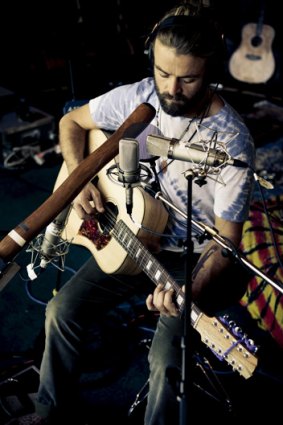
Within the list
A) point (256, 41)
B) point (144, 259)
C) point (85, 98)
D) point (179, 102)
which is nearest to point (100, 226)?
point (144, 259)

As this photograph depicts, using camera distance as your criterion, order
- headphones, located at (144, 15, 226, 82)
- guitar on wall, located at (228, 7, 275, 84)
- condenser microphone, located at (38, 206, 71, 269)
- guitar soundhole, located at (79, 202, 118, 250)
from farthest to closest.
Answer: guitar on wall, located at (228, 7, 275, 84)
guitar soundhole, located at (79, 202, 118, 250)
headphones, located at (144, 15, 226, 82)
condenser microphone, located at (38, 206, 71, 269)

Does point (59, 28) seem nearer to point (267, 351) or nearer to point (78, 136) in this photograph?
point (78, 136)

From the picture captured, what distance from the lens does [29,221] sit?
1.34 metres

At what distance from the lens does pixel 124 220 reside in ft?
7.28

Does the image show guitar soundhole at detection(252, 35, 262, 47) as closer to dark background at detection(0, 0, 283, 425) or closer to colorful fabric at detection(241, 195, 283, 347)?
dark background at detection(0, 0, 283, 425)

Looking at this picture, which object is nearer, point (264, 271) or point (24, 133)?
point (264, 271)

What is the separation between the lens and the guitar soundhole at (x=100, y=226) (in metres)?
2.30

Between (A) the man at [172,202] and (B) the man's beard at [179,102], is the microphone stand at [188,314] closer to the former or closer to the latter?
(A) the man at [172,202]

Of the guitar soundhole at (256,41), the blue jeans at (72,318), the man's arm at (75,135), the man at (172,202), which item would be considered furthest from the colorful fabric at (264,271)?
the guitar soundhole at (256,41)

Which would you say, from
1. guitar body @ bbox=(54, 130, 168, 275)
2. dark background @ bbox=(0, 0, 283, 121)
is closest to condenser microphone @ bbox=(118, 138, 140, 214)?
guitar body @ bbox=(54, 130, 168, 275)

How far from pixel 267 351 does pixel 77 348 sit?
4.40 ft

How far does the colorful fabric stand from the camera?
285 cm

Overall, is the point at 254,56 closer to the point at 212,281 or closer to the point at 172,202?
the point at 172,202

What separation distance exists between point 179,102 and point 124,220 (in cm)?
63
